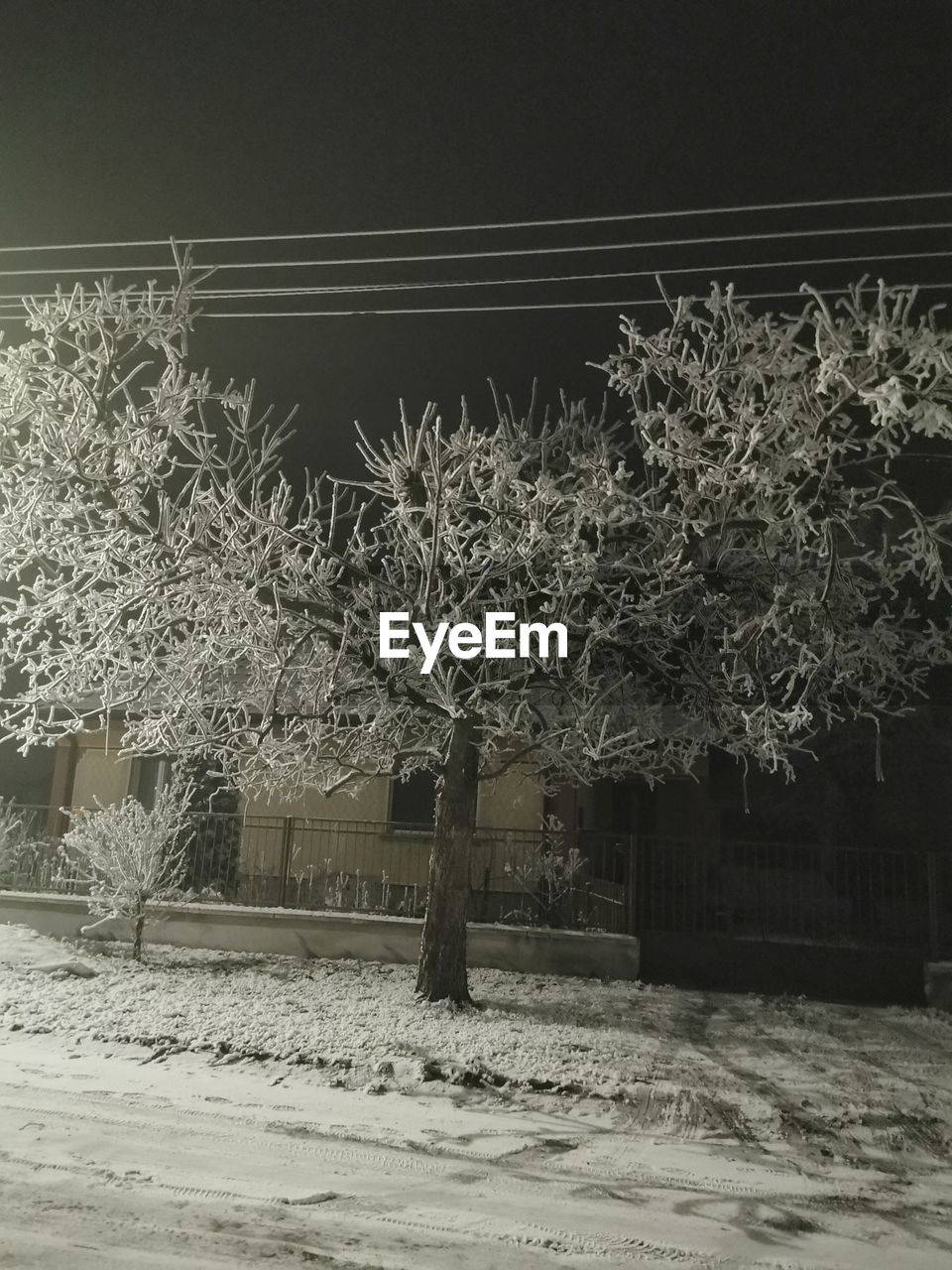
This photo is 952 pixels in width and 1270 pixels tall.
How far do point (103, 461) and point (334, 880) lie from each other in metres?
7.45

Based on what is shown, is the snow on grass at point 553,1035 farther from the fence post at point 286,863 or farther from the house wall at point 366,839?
the house wall at point 366,839

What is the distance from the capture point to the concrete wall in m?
10.8

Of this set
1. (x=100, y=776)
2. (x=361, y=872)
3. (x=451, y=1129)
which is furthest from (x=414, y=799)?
(x=451, y=1129)

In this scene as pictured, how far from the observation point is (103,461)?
277 inches

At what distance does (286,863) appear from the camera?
12.1m

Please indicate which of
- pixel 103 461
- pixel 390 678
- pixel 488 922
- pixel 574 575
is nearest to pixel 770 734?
pixel 574 575

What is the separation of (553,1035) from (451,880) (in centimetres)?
182

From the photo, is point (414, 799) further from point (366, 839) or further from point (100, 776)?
point (100, 776)

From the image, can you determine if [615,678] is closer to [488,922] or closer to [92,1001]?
[488,922]

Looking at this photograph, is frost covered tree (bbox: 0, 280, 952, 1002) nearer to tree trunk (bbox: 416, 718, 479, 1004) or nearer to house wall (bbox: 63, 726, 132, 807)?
tree trunk (bbox: 416, 718, 479, 1004)

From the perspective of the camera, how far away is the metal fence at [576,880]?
11234mm

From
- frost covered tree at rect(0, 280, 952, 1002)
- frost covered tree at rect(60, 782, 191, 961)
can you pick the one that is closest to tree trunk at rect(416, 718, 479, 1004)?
frost covered tree at rect(0, 280, 952, 1002)

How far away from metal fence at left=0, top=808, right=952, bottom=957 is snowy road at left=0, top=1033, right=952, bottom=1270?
17.8 ft

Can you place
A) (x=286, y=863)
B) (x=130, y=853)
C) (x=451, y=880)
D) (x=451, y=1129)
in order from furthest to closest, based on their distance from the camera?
(x=286, y=863), (x=130, y=853), (x=451, y=880), (x=451, y=1129)
